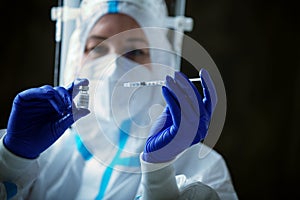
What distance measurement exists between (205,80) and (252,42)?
3.41 feet

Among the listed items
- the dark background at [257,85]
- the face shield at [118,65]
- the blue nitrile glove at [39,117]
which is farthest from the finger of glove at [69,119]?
the dark background at [257,85]

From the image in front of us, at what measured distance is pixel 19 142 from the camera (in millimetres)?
698

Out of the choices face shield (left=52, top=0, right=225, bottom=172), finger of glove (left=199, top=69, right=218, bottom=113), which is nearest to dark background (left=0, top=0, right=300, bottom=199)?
face shield (left=52, top=0, right=225, bottom=172)

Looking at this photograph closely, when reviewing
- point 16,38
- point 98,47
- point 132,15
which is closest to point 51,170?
point 98,47

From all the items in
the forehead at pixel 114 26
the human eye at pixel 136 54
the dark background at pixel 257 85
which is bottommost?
the dark background at pixel 257 85

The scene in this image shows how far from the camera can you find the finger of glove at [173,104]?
64 cm

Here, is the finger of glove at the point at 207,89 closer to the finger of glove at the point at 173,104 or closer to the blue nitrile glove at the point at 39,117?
the finger of glove at the point at 173,104

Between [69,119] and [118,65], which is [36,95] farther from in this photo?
[118,65]

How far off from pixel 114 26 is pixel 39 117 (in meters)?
0.33

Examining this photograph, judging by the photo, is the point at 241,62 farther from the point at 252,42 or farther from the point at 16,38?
the point at 16,38

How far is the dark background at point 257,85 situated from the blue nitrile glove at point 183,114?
0.93 m

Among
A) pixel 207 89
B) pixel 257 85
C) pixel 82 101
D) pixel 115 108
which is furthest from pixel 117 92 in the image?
pixel 257 85

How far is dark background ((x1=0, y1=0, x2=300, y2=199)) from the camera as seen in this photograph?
1.59 m

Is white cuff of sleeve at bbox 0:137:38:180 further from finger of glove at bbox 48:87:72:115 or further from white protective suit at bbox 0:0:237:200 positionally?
finger of glove at bbox 48:87:72:115
